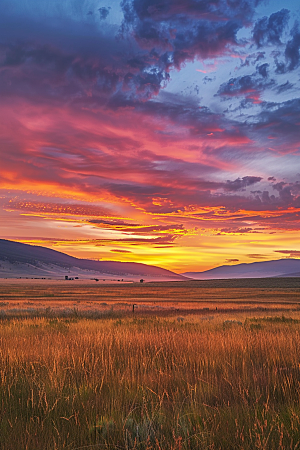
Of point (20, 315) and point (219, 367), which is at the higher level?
point (219, 367)

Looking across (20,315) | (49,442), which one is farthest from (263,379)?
(20,315)

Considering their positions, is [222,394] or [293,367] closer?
[222,394]

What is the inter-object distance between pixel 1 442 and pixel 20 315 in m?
25.7

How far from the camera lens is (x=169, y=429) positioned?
152 inches

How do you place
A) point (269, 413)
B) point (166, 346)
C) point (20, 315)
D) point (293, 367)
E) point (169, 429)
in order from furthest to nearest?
point (20, 315), point (166, 346), point (293, 367), point (269, 413), point (169, 429)

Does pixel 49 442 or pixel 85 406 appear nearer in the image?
pixel 49 442

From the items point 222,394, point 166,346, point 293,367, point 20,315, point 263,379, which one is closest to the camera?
point 222,394

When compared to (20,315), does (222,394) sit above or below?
above

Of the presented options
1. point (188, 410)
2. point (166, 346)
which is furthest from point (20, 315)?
point (188, 410)

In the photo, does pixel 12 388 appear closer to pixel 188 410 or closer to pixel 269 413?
pixel 188 410

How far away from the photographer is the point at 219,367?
21.5 ft

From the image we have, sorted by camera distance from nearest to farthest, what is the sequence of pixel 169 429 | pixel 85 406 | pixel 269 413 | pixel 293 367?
pixel 169 429 → pixel 269 413 → pixel 85 406 → pixel 293 367

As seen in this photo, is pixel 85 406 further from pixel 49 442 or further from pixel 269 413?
pixel 269 413

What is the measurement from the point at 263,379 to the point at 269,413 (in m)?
1.77
